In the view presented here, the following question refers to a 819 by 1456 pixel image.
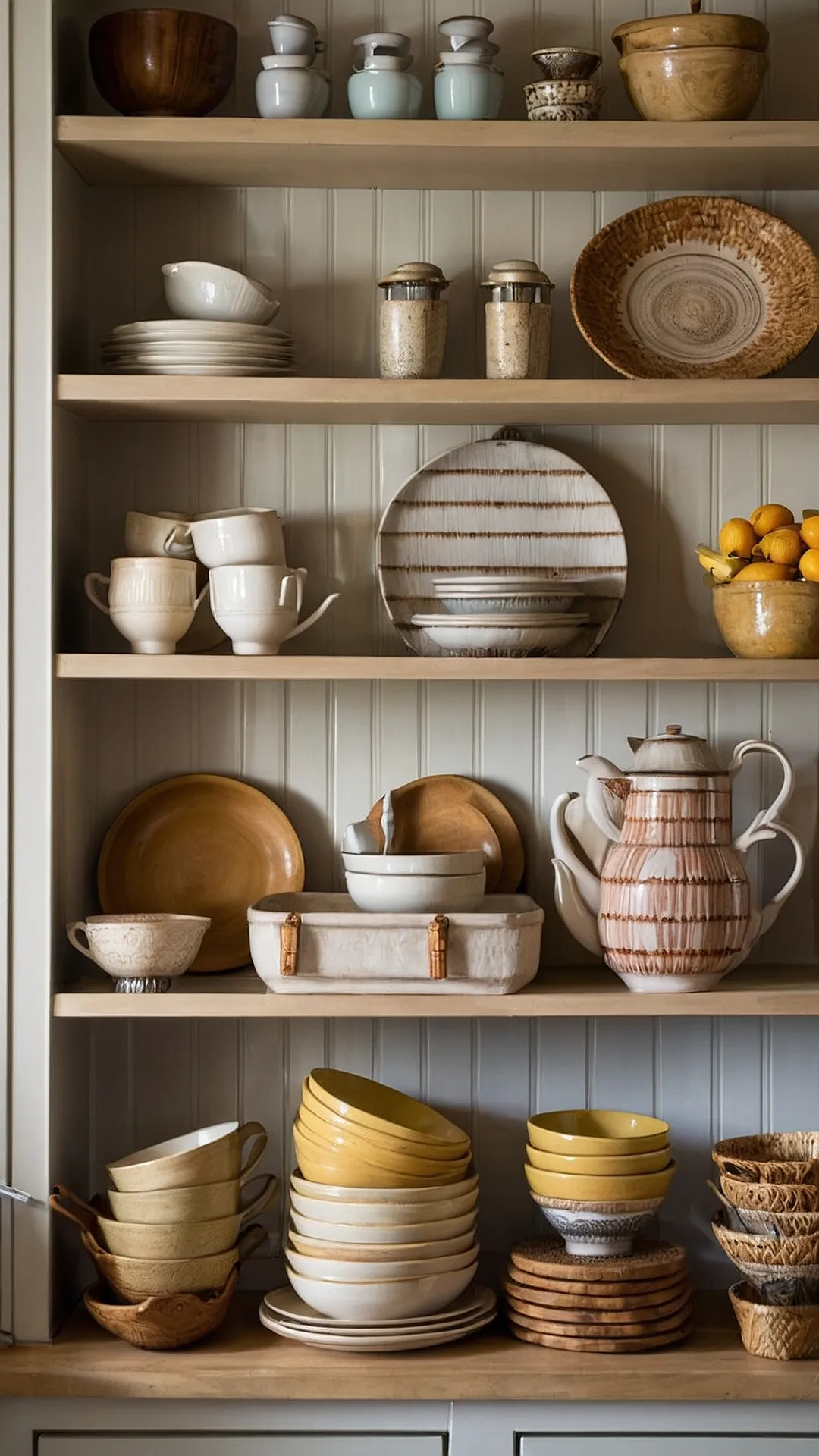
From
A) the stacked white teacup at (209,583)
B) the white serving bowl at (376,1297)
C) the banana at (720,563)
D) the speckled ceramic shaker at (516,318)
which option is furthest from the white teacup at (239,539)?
the white serving bowl at (376,1297)

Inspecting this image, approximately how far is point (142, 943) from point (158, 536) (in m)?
0.54

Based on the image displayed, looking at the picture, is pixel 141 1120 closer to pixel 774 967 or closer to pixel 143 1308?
pixel 143 1308

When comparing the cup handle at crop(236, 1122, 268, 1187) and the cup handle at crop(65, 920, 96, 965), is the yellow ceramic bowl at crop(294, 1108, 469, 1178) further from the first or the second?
the cup handle at crop(65, 920, 96, 965)

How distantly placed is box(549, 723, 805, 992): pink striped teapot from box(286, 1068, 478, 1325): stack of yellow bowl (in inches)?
13.6

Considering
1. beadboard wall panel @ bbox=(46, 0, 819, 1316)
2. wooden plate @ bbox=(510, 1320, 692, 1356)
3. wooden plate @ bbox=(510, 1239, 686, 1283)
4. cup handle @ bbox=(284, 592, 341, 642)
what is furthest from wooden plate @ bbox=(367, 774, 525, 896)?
wooden plate @ bbox=(510, 1320, 692, 1356)

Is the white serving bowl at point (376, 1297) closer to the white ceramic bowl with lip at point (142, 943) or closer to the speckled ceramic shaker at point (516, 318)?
the white ceramic bowl with lip at point (142, 943)

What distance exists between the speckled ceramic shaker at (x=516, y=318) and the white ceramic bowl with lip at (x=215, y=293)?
0.98 ft

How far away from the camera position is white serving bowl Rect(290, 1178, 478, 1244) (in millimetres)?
1859

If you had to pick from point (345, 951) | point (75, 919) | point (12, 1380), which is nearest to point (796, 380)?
point (345, 951)

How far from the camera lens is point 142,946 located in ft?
6.27

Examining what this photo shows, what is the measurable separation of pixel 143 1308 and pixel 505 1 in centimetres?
180

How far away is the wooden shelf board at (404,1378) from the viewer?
1790 mm

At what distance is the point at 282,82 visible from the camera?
6.44 feet

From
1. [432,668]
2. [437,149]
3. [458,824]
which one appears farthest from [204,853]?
[437,149]
